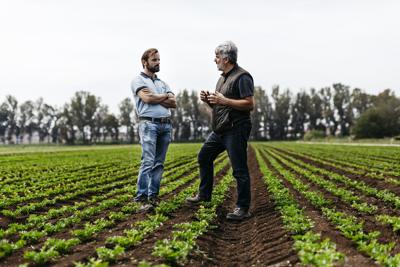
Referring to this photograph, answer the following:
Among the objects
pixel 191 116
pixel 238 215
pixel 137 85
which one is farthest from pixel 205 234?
pixel 191 116

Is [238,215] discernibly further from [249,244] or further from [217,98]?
[217,98]

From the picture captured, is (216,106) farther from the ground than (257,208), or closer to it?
farther from the ground

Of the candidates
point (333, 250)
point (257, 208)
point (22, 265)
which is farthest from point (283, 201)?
point (22, 265)

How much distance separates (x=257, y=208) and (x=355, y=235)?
2568mm

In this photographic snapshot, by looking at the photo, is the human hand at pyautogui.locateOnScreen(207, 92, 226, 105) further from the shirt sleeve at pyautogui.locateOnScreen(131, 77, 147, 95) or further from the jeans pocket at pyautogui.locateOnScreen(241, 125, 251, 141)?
the shirt sleeve at pyautogui.locateOnScreen(131, 77, 147, 95)

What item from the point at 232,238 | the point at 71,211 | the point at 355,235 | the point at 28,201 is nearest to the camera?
the point at 355,235

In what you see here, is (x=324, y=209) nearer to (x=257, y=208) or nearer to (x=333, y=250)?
(x=257, y=208)

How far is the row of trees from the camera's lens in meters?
103

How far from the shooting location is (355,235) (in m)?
4.80

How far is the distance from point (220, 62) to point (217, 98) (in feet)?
2.05

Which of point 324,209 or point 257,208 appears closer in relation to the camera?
point 324,209

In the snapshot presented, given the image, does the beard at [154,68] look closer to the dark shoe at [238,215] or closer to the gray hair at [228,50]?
the gray hair at [228,50]

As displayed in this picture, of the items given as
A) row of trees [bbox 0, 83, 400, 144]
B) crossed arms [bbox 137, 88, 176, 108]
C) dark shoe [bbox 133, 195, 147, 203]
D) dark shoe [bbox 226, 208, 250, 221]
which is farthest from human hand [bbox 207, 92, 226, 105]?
A: row of trees [bbox 0, 83, 400, 144]

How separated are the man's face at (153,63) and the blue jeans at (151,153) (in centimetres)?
91
